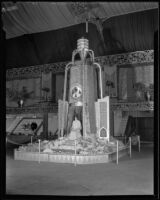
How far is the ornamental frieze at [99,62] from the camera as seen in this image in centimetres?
1148

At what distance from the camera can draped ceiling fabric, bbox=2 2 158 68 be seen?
924 cm

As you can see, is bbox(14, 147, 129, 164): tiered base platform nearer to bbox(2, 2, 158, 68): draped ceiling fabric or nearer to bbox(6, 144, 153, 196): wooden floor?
bbox(6, 144, 153, 196): wooden floor

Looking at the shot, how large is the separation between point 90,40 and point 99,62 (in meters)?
1.08

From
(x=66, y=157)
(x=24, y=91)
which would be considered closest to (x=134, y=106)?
(x=66, y=157)

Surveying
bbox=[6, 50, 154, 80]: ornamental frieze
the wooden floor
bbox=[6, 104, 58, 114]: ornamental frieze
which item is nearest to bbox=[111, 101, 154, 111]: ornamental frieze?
bbox=[6, 50, 154, 80]: ornamental frieze

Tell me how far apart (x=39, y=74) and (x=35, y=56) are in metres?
0.90

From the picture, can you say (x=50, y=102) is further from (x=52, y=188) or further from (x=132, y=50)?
(x=52, y=188)

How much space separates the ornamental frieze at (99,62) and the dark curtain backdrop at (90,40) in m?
0.19

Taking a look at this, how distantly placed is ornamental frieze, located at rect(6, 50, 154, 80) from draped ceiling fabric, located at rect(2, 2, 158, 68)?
0.70 ft

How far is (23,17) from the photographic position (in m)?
9.64

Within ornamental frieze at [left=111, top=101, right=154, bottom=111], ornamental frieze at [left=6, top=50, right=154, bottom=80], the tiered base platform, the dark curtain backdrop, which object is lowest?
the tiered base platform

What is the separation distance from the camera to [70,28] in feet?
37.4

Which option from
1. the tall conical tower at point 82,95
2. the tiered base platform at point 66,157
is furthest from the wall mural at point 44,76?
the tiered base platform at point 66,157

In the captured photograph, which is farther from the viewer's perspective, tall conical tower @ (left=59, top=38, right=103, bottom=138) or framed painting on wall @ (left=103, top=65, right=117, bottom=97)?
framed painting on wall @ (left=103, top=65, right=117, bottom=97)
